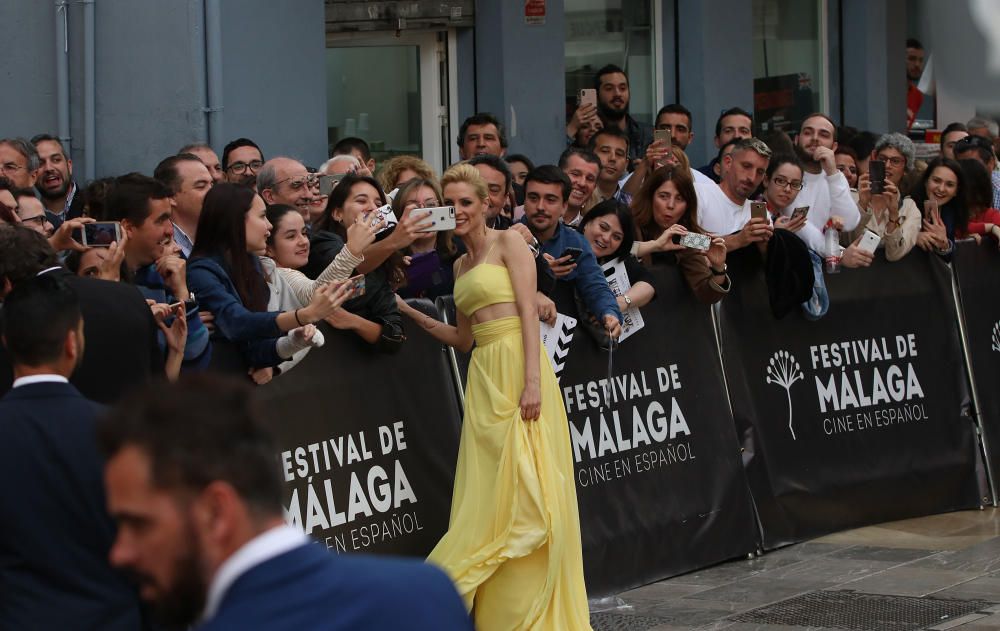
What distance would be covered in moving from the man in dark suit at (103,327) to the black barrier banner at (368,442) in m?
1.95

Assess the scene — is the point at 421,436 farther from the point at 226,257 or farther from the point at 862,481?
the point at 862,481

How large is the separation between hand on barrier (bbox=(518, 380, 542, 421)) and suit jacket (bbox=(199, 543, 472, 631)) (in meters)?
4.70

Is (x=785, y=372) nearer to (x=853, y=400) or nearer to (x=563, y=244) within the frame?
(x=853, y=400)

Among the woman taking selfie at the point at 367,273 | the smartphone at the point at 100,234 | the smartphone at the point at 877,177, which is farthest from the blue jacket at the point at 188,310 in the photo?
the smartphone at the point at 877,177

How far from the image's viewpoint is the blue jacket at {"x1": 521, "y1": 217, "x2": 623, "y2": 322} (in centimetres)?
820

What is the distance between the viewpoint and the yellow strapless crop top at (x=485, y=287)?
23.6 ft

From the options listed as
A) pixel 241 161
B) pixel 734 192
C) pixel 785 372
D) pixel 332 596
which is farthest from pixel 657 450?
pixel 332 596

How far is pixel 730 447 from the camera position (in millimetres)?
9398

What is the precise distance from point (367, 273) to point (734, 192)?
3.03m

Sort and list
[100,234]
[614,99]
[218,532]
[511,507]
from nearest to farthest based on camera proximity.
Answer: [218,532] → [100,234] → [511,507] → [614,99]

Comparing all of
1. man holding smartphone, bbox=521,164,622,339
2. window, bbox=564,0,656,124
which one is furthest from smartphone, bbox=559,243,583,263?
window, bbox=564,0,656,124

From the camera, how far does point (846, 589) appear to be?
830cm

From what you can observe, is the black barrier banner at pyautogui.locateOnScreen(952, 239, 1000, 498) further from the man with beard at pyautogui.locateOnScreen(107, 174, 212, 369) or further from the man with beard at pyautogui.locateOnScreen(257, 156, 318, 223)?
the man with beard at pyautogui.locateOnScreen(107, 174, 212, 369)

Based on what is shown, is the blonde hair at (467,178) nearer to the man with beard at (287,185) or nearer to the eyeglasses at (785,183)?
the man with beard at (287,185)
